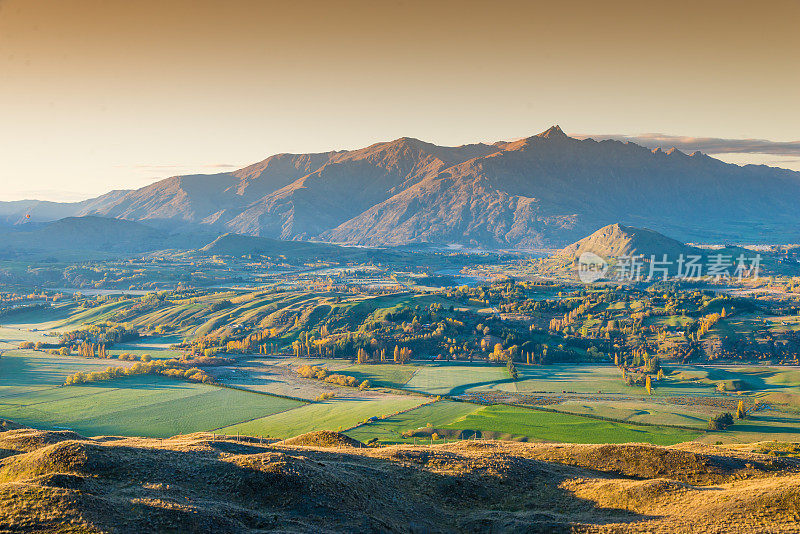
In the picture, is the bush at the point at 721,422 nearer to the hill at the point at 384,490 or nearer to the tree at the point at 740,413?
the tree at the point at 740,413

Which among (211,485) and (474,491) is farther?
(474,491)

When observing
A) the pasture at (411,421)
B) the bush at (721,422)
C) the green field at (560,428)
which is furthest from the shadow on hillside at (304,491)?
the bush at (721,422)

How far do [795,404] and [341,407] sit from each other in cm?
11719

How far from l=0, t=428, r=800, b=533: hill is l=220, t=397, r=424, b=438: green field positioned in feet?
217

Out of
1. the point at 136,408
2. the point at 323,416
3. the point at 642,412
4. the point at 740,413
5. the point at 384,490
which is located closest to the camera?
the point at 384,490

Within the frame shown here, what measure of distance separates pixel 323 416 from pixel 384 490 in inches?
3764

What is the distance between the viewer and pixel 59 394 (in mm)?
187500

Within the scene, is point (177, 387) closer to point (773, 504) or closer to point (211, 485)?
point (211, 485)

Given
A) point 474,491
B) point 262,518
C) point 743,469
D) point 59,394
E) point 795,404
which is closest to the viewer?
point 262,518

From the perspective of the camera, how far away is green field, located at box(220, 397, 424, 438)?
150m

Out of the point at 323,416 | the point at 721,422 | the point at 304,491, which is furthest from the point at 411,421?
the point at 304,491

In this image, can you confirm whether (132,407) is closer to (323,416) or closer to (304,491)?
(323,416)

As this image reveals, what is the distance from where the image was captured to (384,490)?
226ft

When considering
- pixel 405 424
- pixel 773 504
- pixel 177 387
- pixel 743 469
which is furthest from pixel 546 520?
pixel 177 387
